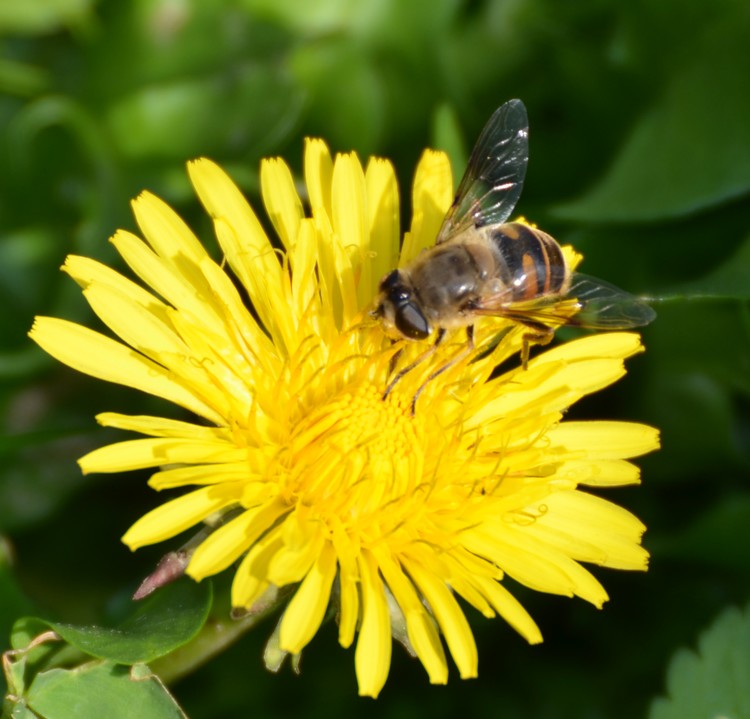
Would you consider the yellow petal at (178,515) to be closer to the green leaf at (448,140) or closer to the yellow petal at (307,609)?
the yellow petal at (307,609)

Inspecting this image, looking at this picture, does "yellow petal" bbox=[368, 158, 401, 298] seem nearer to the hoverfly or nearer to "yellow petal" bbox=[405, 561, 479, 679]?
the hoverfly

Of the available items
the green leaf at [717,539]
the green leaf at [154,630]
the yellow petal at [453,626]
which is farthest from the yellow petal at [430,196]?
the green leaf at [717,539]

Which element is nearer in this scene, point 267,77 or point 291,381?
point 291,381

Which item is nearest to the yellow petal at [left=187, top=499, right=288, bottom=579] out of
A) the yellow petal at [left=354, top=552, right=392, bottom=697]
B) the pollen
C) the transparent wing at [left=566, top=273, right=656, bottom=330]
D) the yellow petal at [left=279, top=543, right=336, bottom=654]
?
the yellow petal at [left=279, top=543, right=336, bottom=654]

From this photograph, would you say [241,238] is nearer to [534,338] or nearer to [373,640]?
[534,338]

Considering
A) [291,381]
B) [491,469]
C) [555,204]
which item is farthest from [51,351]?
[555,204]

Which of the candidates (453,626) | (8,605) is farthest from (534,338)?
(8,605)

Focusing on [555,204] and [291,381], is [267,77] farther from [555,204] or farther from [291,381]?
[291,381]
